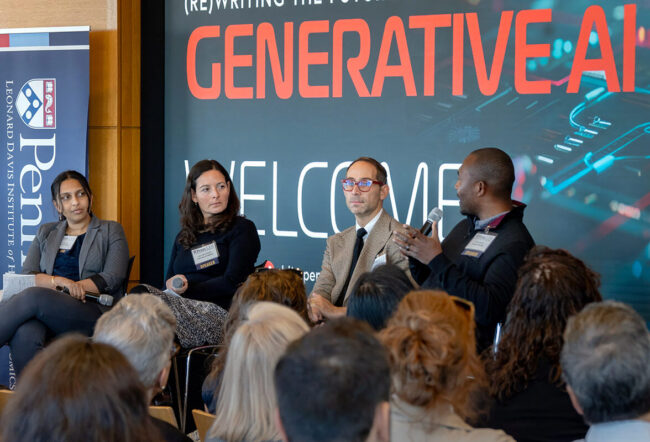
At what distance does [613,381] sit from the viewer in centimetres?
162

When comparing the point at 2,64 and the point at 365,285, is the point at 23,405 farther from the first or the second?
the point at 2,64

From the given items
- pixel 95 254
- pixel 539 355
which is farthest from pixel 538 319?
pixel 95 254

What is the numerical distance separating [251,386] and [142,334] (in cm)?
53

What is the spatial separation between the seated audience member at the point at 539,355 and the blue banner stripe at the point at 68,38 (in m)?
4.40

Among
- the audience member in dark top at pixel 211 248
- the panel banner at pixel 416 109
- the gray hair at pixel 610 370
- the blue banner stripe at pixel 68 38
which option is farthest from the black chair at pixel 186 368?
the blue banner stripe at pixel 68 38

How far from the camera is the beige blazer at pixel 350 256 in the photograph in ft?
12.8

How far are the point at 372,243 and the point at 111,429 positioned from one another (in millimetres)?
2893

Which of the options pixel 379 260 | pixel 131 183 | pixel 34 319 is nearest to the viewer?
pixel 379 260

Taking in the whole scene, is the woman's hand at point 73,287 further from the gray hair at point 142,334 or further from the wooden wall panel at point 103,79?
the gray hair at point 142,334

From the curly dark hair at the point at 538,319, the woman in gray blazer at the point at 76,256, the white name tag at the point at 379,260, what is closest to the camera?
the curly dark hair at the point at 538,319

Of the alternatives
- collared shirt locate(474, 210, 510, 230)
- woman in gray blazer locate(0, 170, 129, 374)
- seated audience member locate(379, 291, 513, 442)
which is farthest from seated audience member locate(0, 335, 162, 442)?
woman in gray blazer locate(0, 170, 129, 374)

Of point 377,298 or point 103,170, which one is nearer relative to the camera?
point 377,298

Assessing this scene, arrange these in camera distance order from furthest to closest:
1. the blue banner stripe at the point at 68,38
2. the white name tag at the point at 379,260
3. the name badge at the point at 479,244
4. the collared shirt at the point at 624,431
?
the blue banner stripe at the point at 68,38
the white name tag at the point at 379,260
the name badge at the point at 479,244
the collared shirt at the point at 624,431

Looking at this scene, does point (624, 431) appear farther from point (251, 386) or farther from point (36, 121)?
point (36, 121)
